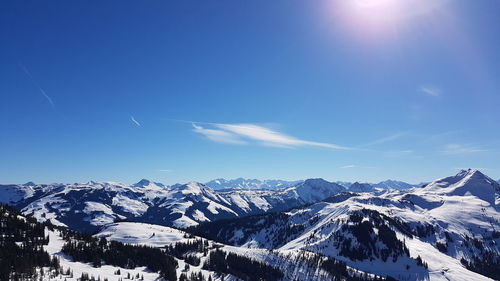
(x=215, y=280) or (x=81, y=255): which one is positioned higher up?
(x=81, y=255)

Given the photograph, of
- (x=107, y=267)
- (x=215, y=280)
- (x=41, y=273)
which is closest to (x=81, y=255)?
(x=107, y=267)

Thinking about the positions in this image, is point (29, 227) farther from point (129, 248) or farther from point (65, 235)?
point (129, 248)

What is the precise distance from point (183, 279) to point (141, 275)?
2371 centimetres

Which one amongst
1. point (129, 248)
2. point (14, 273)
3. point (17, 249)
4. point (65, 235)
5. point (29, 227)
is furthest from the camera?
point (129, 248)

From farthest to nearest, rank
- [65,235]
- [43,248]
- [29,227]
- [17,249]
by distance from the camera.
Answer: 1. [65,235]
2. [29,227]
3. [43,248]
4. [17,249]

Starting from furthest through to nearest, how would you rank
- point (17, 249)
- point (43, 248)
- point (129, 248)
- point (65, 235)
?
point (129, 248)
point (65, 235)
point (43, 248)
point (17, 249)

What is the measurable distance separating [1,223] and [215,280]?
112417mm

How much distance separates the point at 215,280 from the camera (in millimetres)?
195875

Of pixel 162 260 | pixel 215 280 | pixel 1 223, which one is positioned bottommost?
pixel 215 280

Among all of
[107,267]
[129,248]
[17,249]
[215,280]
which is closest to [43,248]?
[17,249]

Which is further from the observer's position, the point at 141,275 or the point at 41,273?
the point at 141,275

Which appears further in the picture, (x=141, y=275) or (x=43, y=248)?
(x=141, y=275)

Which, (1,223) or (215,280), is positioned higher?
(1,223)

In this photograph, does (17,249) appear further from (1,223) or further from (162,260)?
(162,260)
